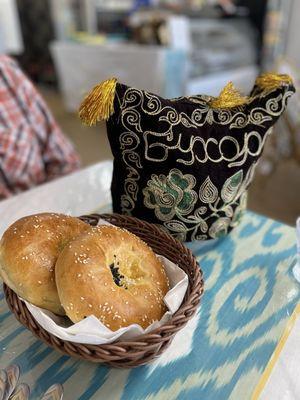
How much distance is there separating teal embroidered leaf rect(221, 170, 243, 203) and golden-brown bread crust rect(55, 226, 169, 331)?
→ 20 centimetres

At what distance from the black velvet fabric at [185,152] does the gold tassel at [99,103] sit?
0.02 metres

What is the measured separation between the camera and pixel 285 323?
1.86 ft

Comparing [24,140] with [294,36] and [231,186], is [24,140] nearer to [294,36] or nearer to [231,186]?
[231,186]

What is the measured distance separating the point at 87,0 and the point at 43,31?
2.46 ft

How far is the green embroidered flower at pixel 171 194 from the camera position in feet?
2.09

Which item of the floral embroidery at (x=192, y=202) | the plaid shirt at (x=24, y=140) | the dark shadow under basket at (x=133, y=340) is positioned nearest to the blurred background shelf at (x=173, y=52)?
the plaid shirt at (x=24, y=140)

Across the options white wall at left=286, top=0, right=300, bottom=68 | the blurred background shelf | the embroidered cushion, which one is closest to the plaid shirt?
the embroidered cushion

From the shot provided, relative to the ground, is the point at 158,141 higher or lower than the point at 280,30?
higher

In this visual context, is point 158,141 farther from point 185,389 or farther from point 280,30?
point 280,30

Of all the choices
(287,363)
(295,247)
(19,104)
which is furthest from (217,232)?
(19,104)

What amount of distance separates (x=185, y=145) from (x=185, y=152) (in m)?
0.01

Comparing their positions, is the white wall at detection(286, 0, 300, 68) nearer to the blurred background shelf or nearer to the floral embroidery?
the blurred background shelf

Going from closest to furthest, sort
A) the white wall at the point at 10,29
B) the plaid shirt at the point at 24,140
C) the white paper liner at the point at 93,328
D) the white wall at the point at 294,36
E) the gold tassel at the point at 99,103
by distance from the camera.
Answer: the white paper liner at the point at 93,328 → the gold tassel at the point at 99,103 → the plaid shirt at the point at 24,140 → the white wall at the point at 294,36 → the white wall at the point at 10,29

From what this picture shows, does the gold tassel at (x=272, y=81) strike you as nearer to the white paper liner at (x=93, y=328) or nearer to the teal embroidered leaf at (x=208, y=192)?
the teal embroidered leaf at (x=208, y=192)
